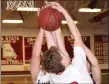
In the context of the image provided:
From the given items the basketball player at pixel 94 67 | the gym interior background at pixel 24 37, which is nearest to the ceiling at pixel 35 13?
the gym interior background at pixel 24 37

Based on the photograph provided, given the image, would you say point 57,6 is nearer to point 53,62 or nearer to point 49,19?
point 49,19

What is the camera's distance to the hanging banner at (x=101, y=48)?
41.7 ft

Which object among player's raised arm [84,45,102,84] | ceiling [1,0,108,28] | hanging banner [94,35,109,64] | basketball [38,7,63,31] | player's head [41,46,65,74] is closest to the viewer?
player's head [41,46,65,74]

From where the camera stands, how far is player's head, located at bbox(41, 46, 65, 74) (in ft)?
5.67

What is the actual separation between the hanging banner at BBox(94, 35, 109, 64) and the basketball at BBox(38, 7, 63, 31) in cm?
1063

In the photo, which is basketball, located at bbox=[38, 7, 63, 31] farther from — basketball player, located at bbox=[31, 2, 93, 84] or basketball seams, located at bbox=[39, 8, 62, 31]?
basketball player, located at bbox=[31, 2, 93, 84]

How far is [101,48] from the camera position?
12.8m

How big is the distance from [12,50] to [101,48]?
3.84 meters

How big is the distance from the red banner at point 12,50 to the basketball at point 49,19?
31.9ft

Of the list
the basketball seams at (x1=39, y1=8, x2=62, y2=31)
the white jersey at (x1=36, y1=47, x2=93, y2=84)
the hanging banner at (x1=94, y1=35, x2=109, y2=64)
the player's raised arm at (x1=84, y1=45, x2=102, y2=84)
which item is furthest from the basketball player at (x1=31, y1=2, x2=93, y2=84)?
the hanging banner at (x1=94, y1=35, x2=109, y2=64)

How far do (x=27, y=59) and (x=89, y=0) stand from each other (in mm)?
4018

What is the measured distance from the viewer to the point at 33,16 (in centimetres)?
1180

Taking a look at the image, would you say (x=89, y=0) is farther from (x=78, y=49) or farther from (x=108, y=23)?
(x=78, y=49)

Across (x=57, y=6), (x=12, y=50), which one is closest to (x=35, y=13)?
(x=12, y=50)
